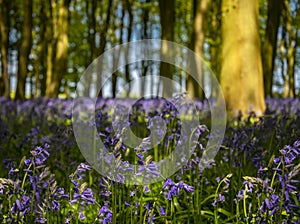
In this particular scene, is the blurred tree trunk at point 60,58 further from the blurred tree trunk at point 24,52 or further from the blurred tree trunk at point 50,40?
the blurred tree trunk at point 50,40

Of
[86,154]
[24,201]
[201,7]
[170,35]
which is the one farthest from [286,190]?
[170,35]

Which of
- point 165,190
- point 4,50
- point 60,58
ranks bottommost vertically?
point 165,190

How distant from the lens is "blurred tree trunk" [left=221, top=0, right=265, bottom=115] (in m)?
10.4

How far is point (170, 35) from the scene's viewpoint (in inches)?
673

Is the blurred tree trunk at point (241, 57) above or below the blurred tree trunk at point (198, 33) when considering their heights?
below

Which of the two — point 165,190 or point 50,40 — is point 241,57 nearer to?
point 165,190

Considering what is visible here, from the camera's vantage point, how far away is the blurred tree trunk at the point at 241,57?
34.1 ft

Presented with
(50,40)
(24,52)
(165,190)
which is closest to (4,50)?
(24,52)

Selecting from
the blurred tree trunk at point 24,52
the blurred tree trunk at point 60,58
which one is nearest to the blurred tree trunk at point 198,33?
the blurred tree trunk at point 60,58

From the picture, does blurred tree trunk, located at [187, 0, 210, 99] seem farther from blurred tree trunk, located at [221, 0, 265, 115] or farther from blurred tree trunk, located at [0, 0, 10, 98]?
blurred tree trunk, located at [0, 0, 10, 98]

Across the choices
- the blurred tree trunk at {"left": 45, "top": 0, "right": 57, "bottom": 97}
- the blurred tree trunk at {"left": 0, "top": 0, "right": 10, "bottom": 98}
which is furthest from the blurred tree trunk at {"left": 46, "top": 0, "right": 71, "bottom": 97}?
the blurred tree trunk at {"left": 45, "top": 0, "right": 57, "bottom": 97}

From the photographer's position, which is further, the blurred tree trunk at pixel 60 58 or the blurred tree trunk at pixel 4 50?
the blurred tree trunk at pixel 4 50

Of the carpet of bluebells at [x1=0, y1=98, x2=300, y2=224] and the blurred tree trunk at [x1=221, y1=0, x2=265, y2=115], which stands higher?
the blurred tree trunk at [x1=221, y1=0, x2=265, y2=115]

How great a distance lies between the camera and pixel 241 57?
10.4 meters
